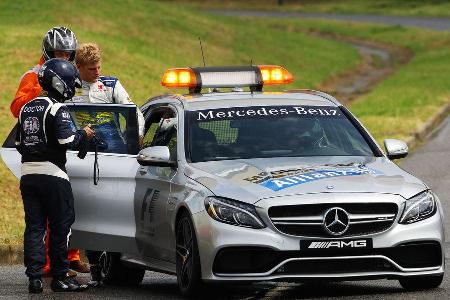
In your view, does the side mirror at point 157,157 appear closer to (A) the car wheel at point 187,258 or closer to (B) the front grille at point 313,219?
(A) the car wheel at point 187,258

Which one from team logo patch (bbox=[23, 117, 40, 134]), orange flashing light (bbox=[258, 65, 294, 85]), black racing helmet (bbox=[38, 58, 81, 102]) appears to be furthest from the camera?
orange flashing light (bbox=[258, 65, 294, 85])

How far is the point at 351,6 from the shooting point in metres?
79.4

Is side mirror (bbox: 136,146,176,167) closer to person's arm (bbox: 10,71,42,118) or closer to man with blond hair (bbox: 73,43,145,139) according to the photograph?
person's arm (bbox: 10,71,42,118)

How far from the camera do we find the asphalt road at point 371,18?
62497 millimetres

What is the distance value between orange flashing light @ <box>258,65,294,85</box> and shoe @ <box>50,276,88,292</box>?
2.24 m

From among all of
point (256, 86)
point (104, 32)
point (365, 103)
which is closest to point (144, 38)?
point (104, 32)

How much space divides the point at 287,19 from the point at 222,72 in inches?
2202

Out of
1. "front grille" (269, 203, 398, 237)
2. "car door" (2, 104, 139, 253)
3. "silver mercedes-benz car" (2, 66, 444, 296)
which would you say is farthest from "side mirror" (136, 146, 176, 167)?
"front grille" (269, 203, 398, 237)

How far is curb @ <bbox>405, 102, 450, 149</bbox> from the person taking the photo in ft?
76.6

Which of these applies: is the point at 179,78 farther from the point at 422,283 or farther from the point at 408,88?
the point at 408,88

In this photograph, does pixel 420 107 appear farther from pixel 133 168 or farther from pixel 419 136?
pixel 133 168

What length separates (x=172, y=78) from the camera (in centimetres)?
1134

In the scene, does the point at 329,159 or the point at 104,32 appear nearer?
the point at 329,159

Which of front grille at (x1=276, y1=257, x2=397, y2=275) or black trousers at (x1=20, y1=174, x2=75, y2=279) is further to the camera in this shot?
black trousers at (x1=20, y1=174, x2=75, y2=279)
